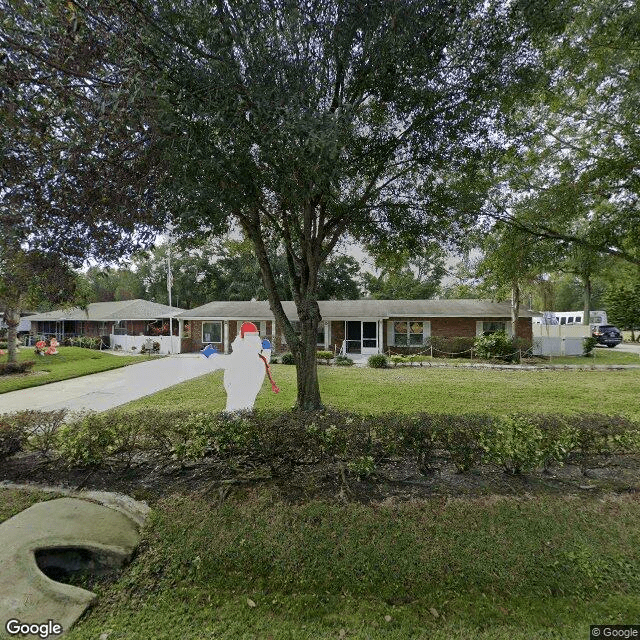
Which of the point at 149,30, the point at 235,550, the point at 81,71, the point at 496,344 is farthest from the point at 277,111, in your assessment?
the point at 496,344

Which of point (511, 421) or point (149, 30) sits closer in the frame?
point (149, 30)

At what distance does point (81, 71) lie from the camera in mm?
3172

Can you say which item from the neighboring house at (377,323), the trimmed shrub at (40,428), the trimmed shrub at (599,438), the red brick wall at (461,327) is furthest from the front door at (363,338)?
the trimmed shrub at (40,428)

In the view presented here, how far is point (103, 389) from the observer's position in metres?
11.2

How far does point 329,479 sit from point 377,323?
17.2 metres

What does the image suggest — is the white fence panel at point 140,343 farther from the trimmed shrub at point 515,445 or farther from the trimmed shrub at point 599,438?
the trimmed shrub at point 599,438

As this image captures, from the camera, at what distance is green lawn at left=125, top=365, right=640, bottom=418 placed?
855 cm

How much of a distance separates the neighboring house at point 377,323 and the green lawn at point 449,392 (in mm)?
5954

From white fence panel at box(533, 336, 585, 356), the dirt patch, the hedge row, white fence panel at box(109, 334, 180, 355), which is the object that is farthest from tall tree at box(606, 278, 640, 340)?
white fence panel at box(109, 334, 180, 355)

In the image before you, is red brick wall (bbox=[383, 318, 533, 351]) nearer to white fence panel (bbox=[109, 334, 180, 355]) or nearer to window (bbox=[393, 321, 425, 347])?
window (bbox=[393, 321, 425, 347])

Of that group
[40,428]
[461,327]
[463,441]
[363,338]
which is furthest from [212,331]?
[463,441]

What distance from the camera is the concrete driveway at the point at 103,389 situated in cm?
926

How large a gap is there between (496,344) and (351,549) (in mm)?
17232

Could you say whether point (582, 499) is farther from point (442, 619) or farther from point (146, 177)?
point (146, 177)
